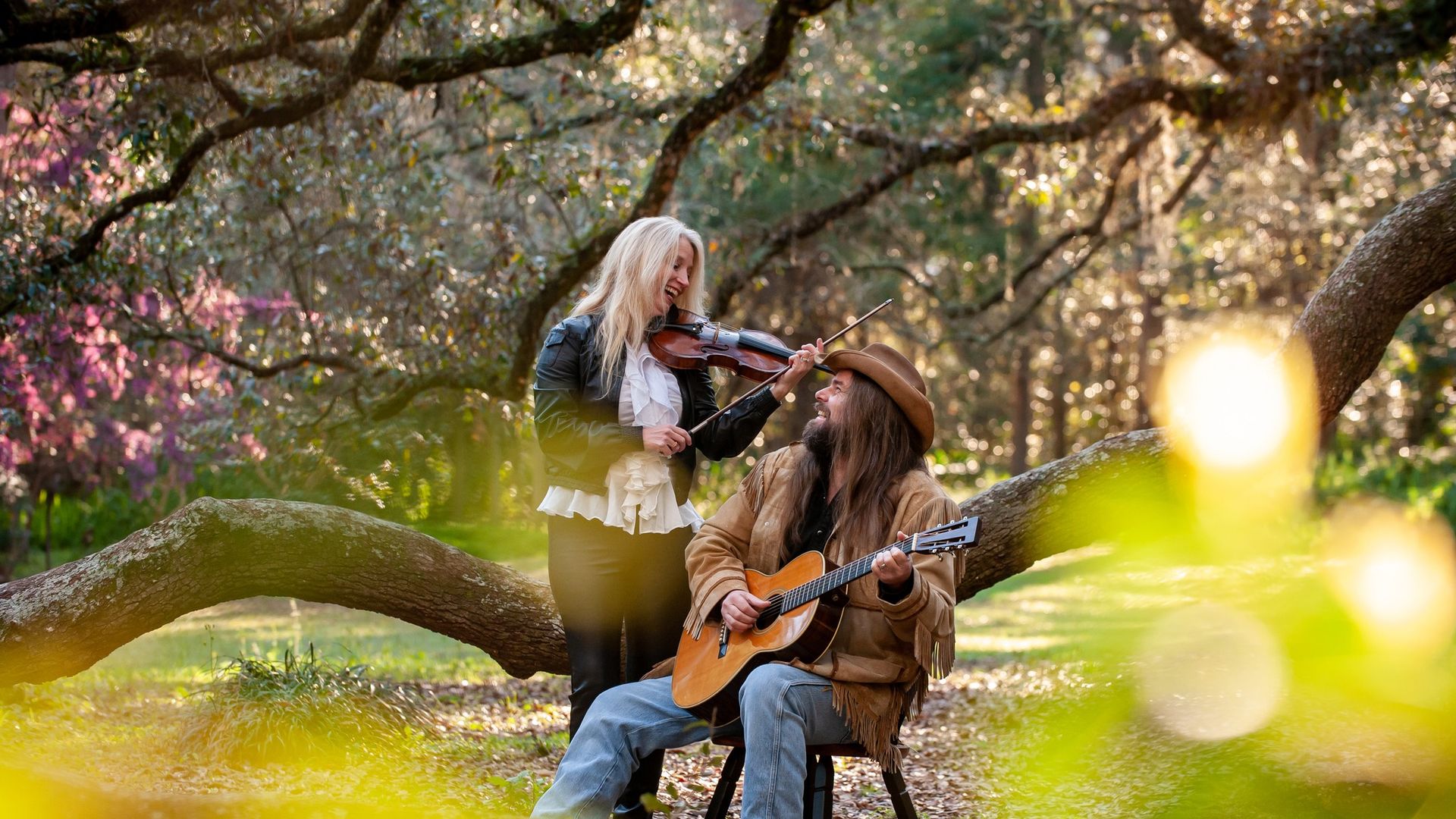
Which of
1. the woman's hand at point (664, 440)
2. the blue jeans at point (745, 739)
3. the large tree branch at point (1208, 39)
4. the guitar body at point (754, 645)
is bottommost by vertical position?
the blue jeans at point (745, 739)

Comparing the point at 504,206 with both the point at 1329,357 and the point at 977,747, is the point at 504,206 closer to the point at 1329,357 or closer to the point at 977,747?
the point at 977,747

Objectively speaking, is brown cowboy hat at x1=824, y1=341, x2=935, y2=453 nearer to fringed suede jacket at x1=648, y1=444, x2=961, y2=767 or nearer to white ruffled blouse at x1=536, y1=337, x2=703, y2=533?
fringed suede jacket at x1=648, y1=444, x2=961, y2=767

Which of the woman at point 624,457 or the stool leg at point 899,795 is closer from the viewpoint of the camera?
the stool leg at point 899,795

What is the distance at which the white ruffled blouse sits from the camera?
12.6 feet

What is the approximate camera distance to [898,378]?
140 inches

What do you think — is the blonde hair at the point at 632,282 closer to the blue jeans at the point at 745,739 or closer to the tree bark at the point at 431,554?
the blue jeans at the point at 745,739

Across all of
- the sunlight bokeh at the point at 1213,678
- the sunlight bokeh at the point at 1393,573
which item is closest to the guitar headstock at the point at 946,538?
the sunlight bokeh at the point at 1213,678

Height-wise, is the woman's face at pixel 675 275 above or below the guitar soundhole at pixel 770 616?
above

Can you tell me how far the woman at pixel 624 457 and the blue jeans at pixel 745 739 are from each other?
44 centimetres

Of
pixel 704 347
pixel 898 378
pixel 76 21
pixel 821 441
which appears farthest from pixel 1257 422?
pixel 76 21

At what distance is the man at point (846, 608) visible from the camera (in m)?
3.16

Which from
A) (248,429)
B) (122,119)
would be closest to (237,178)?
(122,119)

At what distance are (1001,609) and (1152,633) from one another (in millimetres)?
5596

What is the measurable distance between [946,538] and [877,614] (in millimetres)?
460
